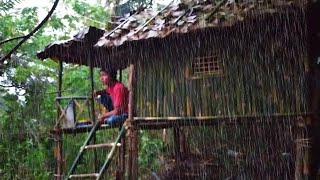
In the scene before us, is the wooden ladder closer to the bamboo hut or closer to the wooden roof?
the bamboo hut

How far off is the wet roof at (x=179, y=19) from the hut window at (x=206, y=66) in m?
0.91

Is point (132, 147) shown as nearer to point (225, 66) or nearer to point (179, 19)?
point (225, 66)

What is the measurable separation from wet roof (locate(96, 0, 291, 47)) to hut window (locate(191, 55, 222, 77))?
0.91 meters

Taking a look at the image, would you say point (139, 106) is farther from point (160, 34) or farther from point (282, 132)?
point (282, 132)

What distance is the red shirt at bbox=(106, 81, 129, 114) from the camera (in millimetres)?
8930

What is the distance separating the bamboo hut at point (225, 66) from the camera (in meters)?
7.72

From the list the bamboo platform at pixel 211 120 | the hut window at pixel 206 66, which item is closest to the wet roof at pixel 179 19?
the hut window at pixel 206 66

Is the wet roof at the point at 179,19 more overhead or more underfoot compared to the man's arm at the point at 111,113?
more overhead

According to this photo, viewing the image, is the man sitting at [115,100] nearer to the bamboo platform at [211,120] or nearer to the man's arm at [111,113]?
the man's arm at [111,113]

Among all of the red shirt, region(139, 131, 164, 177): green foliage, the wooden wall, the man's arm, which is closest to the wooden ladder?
the man's arm

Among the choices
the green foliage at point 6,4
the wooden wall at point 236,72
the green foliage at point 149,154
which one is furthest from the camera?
the green foliage at point 149,154

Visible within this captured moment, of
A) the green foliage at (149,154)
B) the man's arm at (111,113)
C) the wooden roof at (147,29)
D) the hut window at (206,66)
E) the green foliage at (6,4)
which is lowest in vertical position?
the green foliage at (149,154)

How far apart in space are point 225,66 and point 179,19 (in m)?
1.21

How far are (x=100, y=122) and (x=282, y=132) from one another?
4.81 metres
